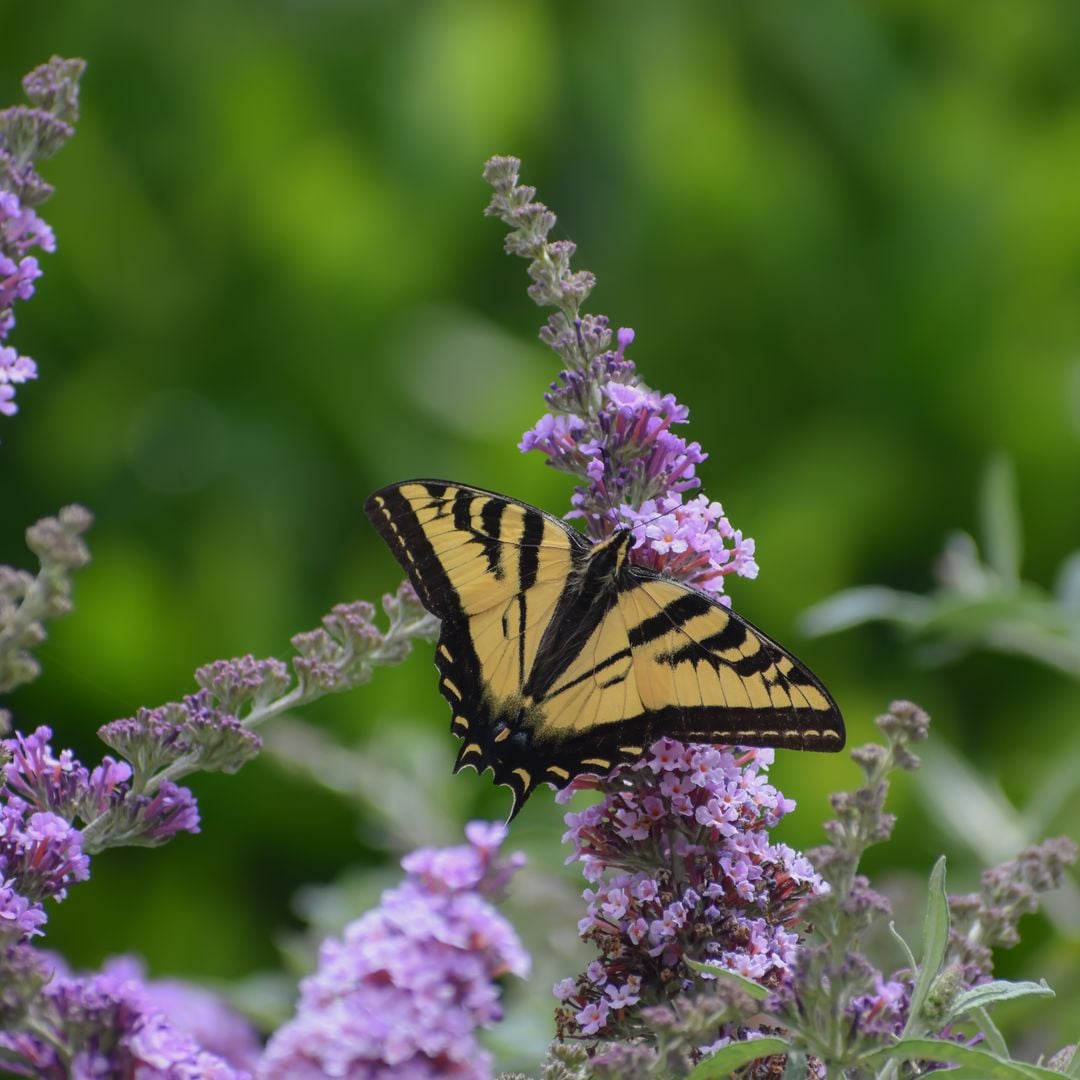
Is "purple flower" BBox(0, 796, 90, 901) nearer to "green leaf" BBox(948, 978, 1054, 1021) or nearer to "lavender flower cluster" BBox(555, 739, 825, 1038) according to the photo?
"lavender flower cluster" BBox(555, 739, 825, 1038)

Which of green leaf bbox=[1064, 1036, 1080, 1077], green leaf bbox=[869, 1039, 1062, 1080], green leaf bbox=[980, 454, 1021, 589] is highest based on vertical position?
green leaf bbox=[980, 454, 1021, 589]

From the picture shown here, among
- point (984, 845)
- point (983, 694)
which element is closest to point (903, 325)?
point (983, 694)

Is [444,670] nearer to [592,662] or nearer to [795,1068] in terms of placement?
[592,662]

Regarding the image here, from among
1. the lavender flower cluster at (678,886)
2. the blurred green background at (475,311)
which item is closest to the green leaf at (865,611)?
the lavender flower cluster at (678,886)

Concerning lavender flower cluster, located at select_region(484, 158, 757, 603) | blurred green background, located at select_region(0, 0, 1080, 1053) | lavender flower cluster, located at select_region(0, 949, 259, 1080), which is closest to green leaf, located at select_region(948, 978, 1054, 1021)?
lavender flower cluster, located at select_region(484, 158, 757, 603)

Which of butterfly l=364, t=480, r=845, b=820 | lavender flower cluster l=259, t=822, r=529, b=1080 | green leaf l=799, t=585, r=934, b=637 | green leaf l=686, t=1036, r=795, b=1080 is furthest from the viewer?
green leaf l=799, t=585, r=934, b=637

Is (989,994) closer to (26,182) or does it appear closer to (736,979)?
(736,979)

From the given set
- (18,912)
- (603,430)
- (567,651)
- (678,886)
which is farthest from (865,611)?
(18,912)
